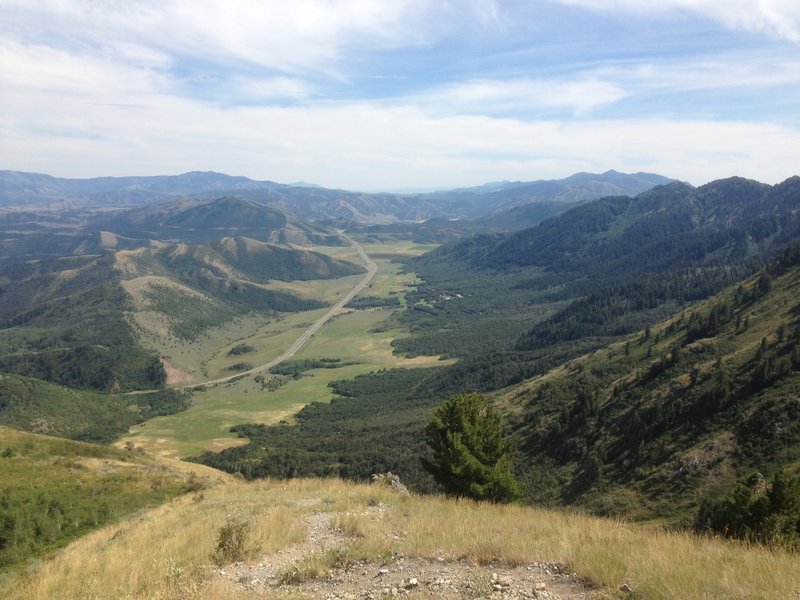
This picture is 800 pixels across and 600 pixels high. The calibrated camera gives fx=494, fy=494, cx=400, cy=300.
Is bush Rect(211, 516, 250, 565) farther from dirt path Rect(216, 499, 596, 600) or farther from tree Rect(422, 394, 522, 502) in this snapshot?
tree Rect(422, 394, 522, 502)

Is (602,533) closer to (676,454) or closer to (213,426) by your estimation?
(676,454)

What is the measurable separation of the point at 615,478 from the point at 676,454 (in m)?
7.48

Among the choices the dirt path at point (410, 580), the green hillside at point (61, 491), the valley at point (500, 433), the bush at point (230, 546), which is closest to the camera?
the dirt path at point (410, 580)

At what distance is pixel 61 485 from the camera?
106 ft

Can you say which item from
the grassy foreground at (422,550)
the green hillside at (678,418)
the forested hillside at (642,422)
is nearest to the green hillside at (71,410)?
the forested hillside at (642,422)

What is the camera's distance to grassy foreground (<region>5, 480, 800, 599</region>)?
987cm

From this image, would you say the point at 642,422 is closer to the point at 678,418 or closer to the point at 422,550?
the point at 678,418

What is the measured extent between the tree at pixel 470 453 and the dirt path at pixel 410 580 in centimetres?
1536

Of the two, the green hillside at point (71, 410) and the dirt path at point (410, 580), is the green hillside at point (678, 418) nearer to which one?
the dirt path at point (410, 580)

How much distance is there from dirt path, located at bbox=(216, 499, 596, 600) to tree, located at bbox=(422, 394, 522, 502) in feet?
50.4

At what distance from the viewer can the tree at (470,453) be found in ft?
94.1

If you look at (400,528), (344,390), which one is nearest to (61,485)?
(400,528)

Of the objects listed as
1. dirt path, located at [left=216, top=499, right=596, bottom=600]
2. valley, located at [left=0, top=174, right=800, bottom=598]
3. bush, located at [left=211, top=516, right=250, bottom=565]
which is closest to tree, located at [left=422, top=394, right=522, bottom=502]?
valley, located at [left=0, top=174, right=800, bottom=598]

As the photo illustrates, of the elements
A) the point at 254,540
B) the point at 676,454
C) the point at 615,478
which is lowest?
the point at 615,478
